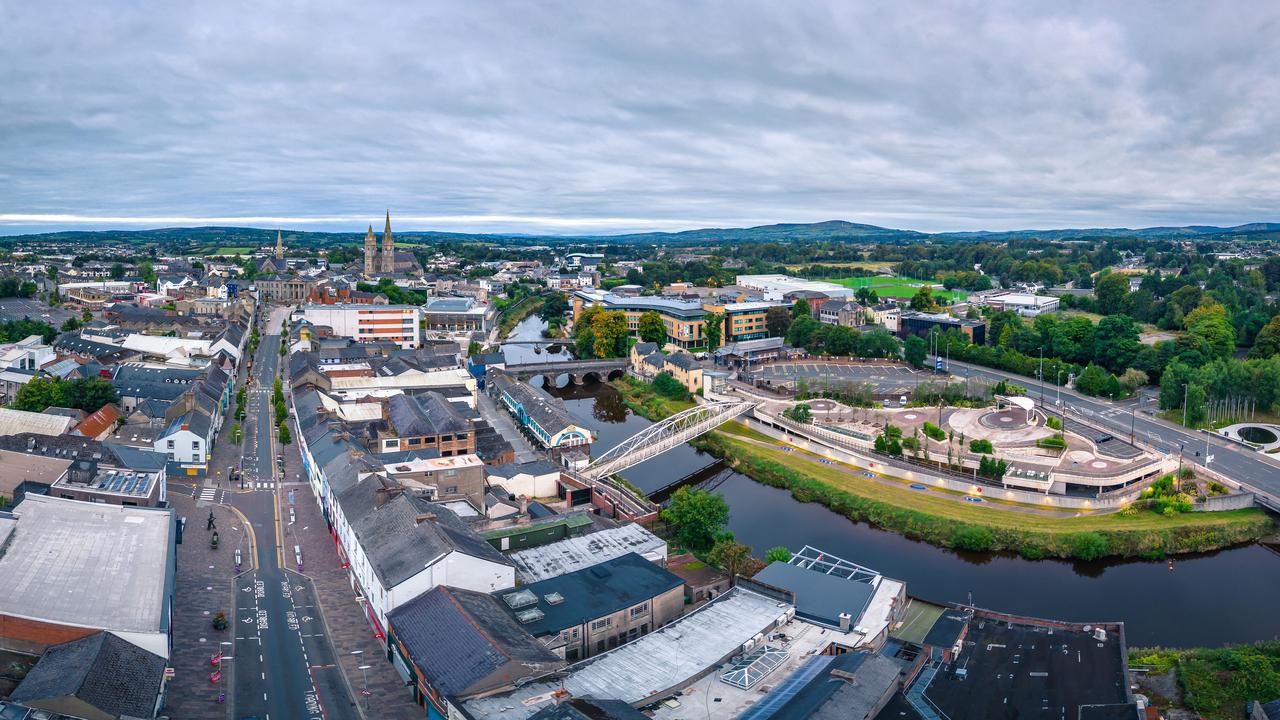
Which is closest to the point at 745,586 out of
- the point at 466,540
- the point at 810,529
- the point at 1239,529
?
the point at 466,540

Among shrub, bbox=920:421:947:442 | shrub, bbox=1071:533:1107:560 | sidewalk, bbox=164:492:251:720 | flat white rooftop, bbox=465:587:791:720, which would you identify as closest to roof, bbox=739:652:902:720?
flat white rooftop, bbox=465:587:791:720

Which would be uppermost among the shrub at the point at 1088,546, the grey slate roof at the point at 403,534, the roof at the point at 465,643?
the grey slate roof at the point at 403,534

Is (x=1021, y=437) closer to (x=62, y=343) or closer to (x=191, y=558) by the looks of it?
(x=191, y=558)

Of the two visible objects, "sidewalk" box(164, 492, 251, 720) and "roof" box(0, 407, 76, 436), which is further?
"roof" box(0, 407, 76, 436)

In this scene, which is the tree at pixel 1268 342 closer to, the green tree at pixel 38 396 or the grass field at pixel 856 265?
the green tree at pixel 38 396

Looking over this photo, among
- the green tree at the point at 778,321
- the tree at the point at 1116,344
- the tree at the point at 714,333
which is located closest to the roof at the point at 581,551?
the tree at the point at 714,333

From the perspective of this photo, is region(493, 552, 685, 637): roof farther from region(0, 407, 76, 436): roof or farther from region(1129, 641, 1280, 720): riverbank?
region(0, 407, 76, 436): roof

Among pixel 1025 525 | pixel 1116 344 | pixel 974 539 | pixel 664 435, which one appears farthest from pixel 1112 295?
pixel 974 539
